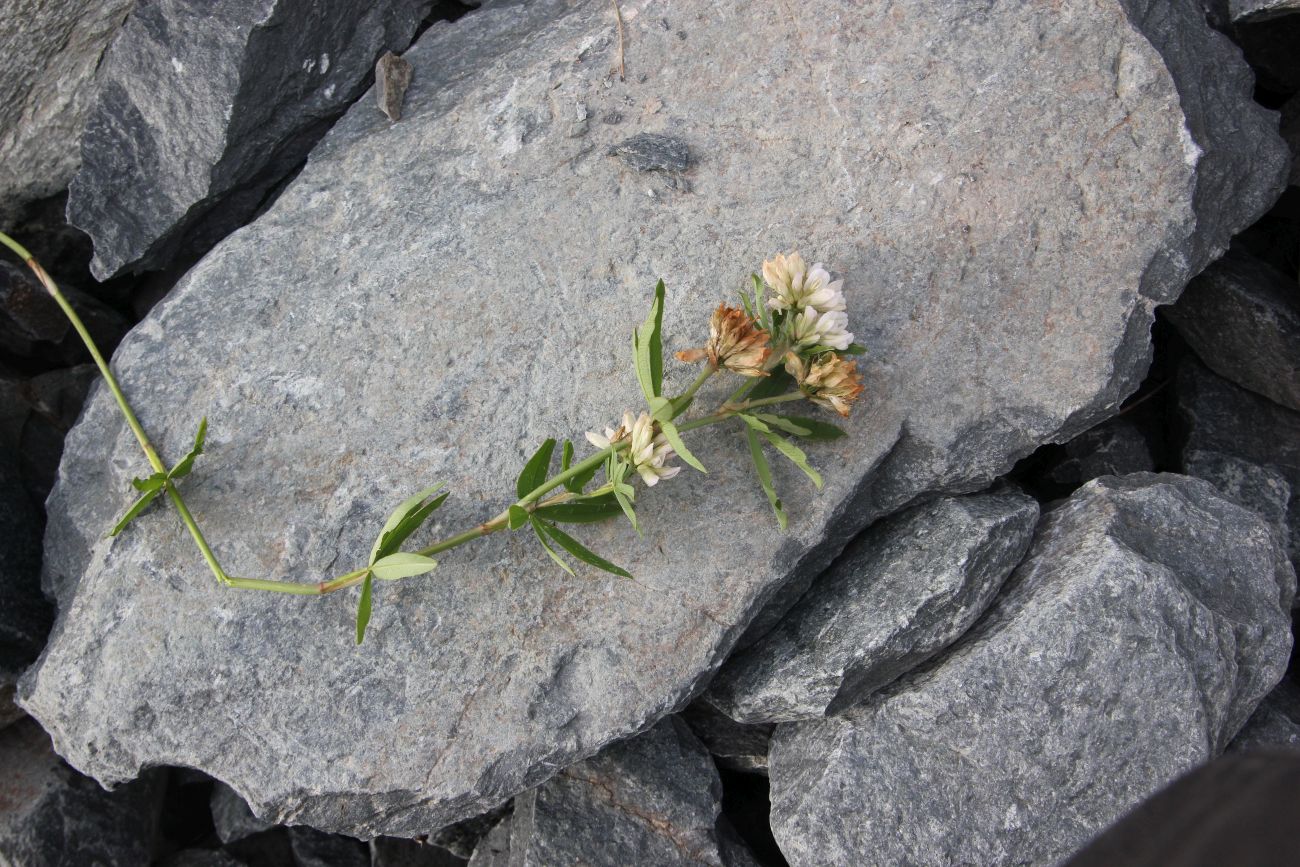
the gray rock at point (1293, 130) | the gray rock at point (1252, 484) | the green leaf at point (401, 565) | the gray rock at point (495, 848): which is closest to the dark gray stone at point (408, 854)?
the gray rock at point (495, 848)

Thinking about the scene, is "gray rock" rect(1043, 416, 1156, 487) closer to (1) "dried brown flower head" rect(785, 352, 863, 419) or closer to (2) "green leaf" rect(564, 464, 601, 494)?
(1) "dried brown flower head" rect(785, 352, 863, 419)

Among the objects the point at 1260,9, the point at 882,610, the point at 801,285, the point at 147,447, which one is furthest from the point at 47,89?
the point at 1260,9

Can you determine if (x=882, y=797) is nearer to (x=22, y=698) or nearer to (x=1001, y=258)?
(x=1001, y=258)

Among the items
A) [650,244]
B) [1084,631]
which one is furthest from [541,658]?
[1084,631]

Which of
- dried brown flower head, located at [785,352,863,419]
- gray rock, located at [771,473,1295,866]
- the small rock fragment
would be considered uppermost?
the small rock fragment

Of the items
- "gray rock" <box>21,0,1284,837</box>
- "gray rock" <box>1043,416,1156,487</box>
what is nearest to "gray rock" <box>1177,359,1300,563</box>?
"gray rock" <box>1043,416,1156,487</box>
